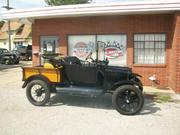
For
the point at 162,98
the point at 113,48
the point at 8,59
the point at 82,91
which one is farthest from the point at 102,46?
the point at 8,59

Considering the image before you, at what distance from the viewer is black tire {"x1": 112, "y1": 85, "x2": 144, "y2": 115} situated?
25.0 ft

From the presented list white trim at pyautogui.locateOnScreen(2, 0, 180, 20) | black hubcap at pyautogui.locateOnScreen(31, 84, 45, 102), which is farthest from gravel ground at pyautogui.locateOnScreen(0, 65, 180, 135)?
white trim at pyautogui.locateOnScreen(2, 0, 180, 20)

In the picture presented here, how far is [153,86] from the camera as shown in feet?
37.9

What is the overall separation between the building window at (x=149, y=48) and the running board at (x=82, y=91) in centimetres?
413

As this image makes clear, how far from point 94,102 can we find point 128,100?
1.60m

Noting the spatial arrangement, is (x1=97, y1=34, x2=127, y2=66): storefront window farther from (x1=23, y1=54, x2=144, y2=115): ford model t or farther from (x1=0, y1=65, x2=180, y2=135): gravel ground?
(x1=23, y1=54, x2=144, y2=115): ford model t

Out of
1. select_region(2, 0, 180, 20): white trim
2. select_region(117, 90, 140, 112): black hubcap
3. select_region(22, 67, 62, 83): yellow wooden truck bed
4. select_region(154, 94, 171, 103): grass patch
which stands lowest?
select_region(154, 94, 171, 103): grass patch

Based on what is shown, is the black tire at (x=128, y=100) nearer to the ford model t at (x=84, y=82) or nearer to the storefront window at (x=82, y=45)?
the ford model t at (x=84, y=82)

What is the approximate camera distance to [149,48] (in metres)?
11.6

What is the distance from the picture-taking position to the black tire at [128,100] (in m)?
7.61

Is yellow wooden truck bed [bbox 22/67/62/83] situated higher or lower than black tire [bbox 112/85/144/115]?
higher

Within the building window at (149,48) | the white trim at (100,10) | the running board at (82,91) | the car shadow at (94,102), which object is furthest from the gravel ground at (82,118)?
the white trim at (100,10)

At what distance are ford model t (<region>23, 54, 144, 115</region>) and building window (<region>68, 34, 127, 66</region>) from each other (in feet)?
11.0

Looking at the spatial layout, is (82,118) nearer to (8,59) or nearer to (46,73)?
(46,73)
